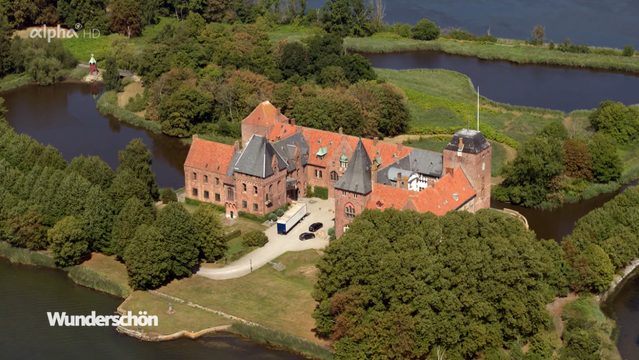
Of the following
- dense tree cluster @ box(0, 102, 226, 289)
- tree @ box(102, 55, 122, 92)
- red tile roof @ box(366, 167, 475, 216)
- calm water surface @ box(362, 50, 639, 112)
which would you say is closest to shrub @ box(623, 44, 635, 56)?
calm water surface @ box(362, 50, 639, 112)

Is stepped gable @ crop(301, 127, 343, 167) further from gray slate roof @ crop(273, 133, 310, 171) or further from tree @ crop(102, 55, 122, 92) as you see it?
tree @ crop(102, 55, 122, 92)

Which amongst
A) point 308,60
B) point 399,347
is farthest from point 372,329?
point 308,60

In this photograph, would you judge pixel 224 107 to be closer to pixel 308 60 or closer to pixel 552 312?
pixel 308 60

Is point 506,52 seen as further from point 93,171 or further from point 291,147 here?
point 93,171

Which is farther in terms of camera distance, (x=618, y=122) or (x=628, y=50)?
(x=628, y=50)

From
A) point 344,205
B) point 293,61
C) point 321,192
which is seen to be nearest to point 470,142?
point 344,205

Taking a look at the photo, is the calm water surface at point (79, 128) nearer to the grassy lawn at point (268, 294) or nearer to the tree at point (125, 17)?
the tree at point (125, 17)
